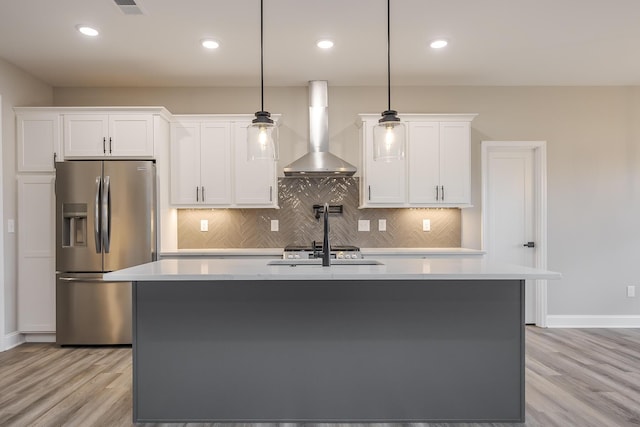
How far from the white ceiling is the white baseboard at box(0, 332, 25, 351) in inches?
104

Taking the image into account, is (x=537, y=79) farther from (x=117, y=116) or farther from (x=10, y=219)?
(x=10, y=219)

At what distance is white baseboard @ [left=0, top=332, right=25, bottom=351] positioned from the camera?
3.89 metres

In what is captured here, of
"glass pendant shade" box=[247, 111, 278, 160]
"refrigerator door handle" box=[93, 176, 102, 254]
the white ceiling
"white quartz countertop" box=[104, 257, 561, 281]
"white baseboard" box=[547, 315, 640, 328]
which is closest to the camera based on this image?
"white quartz countertop" box=[104, 257, 561, 281]

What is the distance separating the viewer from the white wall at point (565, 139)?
4.71 metres

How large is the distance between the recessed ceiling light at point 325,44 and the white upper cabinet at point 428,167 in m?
0.93

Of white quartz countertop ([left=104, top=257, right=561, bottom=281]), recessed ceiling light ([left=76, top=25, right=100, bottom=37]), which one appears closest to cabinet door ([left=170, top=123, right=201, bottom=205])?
recessed ceiling light ([left=76, top=25, right=100, bottom=37])

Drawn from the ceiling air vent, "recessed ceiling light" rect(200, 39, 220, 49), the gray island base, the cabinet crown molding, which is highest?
the ceiling air vent

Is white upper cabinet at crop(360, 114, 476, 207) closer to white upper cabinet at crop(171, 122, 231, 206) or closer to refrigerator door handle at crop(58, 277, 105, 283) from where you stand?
white upper cabinet at crop(171, 122, 231, 206)

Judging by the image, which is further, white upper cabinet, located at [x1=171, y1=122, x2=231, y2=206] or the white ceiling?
white upper cabinet, located at [x1=171, y1=122, x2=231, y2=206]

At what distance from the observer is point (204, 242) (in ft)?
15.4

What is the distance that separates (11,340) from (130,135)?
2.28 m

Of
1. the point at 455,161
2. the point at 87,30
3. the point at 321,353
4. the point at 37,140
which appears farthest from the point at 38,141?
the point at 455,161

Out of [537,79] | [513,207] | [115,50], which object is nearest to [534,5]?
[537,79]

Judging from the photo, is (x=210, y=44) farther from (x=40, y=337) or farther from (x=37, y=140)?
(x=40, y=337)
